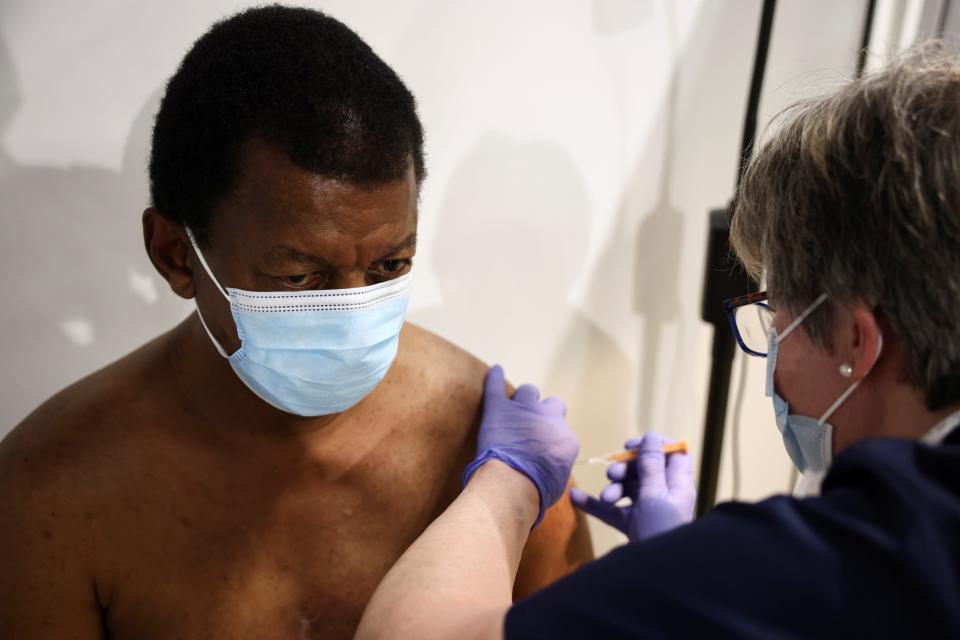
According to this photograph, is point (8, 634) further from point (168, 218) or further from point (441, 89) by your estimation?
point (441, 89)

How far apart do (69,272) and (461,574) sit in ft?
2.84

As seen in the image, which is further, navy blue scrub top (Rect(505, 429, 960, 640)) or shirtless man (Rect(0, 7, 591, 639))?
shirtless man (Rect(0, 7, 591, 639))

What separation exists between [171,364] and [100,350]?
31 centimetres

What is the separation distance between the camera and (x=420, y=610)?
0.87 meters

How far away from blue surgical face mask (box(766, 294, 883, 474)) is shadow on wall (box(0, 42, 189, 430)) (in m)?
1.01

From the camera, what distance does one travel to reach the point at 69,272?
4.40 ft

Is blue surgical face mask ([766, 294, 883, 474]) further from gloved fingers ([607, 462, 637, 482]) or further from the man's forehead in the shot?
the man's forehead

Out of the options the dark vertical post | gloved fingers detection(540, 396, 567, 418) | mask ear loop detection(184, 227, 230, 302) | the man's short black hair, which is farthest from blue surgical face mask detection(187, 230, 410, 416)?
the dark vertical post

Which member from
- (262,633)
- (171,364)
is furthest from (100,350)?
(262,633)

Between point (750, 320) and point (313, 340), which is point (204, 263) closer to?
point (313, 340)

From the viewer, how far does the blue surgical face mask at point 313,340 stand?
1044 mm

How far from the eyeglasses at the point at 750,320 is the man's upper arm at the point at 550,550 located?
1.53ft

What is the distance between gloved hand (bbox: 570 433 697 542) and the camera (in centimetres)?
132

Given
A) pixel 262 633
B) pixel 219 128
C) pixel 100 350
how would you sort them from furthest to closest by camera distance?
pixel 100 350 → pixel 262 633 → pixel 219 128
